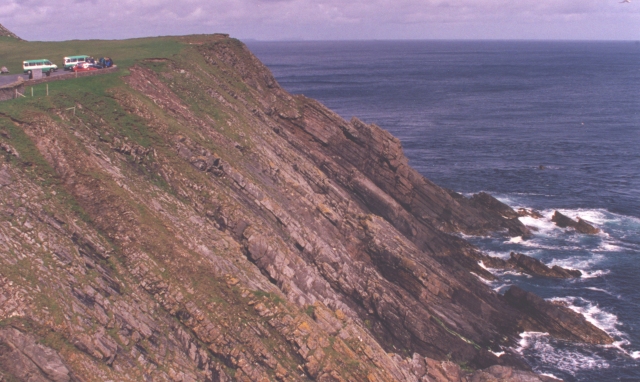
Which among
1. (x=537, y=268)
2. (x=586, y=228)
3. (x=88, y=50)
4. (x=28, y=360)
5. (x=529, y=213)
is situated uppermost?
(x=88, y=50)

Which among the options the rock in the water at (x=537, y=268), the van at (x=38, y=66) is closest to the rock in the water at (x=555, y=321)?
the rock in the water at (x=537, y=268)

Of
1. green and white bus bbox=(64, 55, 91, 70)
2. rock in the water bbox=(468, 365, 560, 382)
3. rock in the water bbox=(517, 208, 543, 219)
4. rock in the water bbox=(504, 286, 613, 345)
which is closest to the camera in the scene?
rock in the water bbox=(468, 365, 560, 382)

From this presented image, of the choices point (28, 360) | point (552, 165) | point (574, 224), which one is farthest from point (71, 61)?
point (552, 165)

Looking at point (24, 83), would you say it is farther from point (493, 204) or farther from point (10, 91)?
point (493, 204)

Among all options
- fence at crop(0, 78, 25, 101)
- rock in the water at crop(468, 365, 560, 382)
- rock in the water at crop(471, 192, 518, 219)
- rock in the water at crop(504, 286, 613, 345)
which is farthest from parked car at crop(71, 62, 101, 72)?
rock in the water at crop(471, 192, 518, 219)

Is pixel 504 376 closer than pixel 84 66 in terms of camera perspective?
Yes

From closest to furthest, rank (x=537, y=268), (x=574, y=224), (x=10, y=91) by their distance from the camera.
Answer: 1. (x=10, y=91)
2. (x=537, y=268)
3. (x=574, y=224)

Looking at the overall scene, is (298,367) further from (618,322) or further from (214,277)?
(618,322)

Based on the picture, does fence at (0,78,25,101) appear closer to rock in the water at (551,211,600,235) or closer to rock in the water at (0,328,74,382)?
rock in the water at (0,328,74,382)

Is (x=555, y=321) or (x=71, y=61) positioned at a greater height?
(x=71, y=61)
